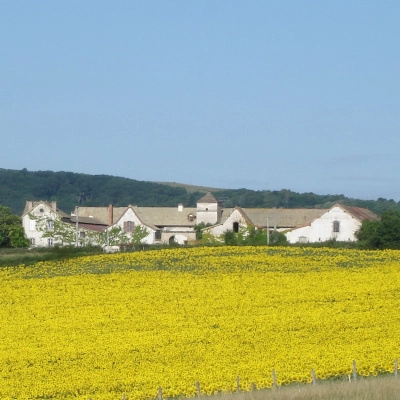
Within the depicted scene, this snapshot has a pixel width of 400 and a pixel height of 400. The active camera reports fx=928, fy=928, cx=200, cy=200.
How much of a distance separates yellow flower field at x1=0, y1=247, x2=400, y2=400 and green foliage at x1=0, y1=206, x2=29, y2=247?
1789 inches

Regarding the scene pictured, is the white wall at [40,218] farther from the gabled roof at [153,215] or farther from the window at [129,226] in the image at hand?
the window at [129,226]

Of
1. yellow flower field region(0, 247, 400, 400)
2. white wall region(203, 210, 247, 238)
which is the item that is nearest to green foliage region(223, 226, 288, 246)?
white wall region(203, 210, 247, 238)

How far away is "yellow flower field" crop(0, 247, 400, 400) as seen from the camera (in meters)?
22.2

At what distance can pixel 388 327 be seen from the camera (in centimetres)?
2856

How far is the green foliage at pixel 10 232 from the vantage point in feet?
313

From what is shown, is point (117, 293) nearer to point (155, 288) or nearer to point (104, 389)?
point (155, 288)

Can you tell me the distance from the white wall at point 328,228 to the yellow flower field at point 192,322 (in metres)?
34.1

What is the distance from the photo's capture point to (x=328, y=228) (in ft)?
284

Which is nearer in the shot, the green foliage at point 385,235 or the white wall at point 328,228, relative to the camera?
the green foliage at point 385,235

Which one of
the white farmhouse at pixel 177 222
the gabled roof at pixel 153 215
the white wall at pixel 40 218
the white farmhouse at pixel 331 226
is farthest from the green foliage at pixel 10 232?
the white farmhouse at pixel 331 226

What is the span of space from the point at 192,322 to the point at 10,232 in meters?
69.1

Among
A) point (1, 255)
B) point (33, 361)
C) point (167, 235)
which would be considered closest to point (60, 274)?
point (1, 255)

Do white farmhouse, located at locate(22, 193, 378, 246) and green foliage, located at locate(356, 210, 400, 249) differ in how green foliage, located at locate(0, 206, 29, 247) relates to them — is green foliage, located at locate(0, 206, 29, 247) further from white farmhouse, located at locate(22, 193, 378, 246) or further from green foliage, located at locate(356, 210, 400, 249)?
green foliage, located at locate(356, 210, 400, 249)

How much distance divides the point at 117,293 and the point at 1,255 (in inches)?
817
